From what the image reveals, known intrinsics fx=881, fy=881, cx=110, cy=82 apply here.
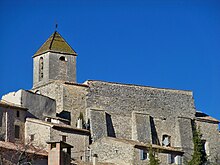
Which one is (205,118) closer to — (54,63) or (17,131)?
(54,63)

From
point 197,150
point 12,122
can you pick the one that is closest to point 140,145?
point 197,150

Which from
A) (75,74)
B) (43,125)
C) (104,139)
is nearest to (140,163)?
(104,139)

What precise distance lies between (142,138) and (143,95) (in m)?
3.43

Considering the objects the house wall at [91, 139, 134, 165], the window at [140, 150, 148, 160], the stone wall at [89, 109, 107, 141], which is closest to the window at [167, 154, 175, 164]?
the window at [140, 150, 148, 160]

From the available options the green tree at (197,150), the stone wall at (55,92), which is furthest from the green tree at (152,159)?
the stone wall at (55,92)

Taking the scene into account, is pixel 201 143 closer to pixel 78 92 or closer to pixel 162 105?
pixel 162 105

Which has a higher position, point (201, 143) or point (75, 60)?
point (75, 60)

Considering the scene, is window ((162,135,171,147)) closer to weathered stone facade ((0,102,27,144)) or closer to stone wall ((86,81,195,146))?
stone wall ((86,81,195,146))

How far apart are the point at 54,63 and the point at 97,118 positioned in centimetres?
585

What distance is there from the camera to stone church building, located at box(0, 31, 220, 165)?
186ft

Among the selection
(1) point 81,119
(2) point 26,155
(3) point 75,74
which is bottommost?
(2) point 26,155

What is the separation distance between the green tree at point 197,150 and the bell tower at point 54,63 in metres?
9.83

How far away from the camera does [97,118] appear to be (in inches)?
2429

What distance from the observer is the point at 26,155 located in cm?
4856
